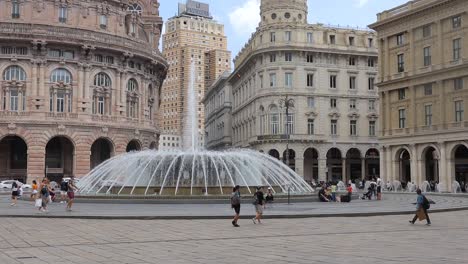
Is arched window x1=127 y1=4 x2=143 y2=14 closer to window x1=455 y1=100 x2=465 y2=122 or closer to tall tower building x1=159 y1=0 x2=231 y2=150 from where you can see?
tall tower building x1=159 y1=0 x2=231 y2=150

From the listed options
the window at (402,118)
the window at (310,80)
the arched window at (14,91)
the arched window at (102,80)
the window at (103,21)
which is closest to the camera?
the arched window at (14,91)

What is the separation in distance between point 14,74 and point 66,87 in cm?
507

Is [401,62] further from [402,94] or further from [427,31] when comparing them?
[427,31]

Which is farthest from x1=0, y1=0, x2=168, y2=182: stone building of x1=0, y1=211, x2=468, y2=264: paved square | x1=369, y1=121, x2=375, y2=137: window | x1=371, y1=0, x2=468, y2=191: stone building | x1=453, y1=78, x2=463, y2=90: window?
x1=0, y1=211, x2=468, y2=264: paved square

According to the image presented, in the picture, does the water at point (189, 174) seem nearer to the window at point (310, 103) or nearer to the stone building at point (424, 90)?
the stone building at point (424, 90)

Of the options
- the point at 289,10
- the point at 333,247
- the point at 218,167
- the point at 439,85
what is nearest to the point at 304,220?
the point at 333,247

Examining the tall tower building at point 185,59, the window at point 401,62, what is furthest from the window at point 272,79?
the window at point 401,62

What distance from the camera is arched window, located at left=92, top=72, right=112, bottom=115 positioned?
61.1 metres

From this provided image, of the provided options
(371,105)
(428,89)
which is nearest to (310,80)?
(371,105)

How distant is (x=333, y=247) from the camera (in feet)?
47.7

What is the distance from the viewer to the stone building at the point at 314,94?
2990 inches

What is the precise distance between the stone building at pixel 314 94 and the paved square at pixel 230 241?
5330cm

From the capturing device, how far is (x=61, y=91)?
59.1 m

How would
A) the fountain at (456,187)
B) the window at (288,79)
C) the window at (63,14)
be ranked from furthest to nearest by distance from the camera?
the window at (288,79)
the window at (63,14)
the fountain at (456,187)
